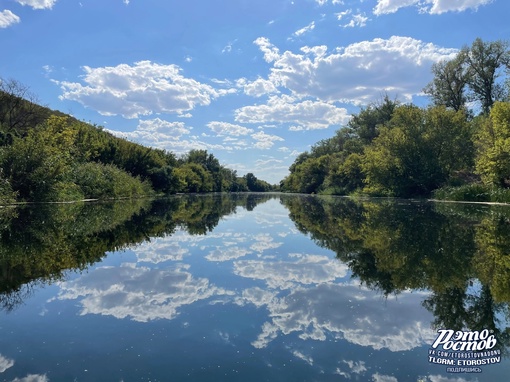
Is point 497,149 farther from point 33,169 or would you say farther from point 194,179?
point 194,179

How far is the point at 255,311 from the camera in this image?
5469mm

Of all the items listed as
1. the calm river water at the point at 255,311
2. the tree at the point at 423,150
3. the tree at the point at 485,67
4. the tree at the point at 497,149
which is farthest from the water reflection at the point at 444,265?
the tree at the point at 485,67

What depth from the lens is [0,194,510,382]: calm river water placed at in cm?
374

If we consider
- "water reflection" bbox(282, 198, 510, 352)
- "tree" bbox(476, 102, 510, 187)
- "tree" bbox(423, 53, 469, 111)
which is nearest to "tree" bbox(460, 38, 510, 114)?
"tree" bbox(423, 53, 469, 111)

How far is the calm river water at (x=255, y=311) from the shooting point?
3738 mm

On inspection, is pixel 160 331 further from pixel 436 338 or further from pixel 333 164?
pixel 333 164

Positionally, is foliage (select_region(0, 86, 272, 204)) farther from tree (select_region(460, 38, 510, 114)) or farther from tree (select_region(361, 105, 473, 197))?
tree (select_region(460, 38, 510, 114))

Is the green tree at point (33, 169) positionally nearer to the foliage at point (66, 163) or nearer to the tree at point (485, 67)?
the foliage at point (66, 163)

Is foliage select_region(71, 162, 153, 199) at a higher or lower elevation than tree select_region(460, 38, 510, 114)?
lower

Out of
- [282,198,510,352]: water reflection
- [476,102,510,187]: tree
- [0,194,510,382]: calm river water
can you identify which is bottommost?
[0,194,510,382]: calm river water

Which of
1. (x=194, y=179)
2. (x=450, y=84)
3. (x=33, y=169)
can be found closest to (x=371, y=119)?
(x=450, y=84)

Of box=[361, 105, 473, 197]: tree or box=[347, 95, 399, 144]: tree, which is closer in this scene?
box=[361, 105, 473, 197]: tree

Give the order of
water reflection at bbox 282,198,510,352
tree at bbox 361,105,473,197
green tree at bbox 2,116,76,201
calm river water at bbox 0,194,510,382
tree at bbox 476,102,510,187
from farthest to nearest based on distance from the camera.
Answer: tree at bbox 361,105,473,197, tree at bbox 476,102,510,187, green tree at bbox 2,116,76,201, water reflection at bbox 282,198,510,352, calm river water at bbox 0,194,510,382

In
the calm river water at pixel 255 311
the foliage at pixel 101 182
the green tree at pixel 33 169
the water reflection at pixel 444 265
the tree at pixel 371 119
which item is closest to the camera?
the calm river water at pixel 255 311
